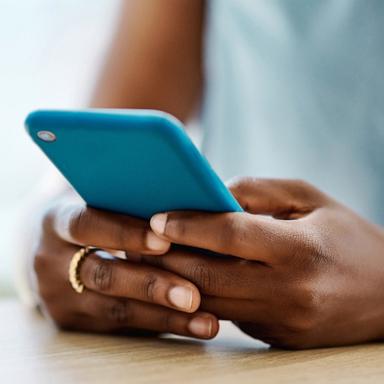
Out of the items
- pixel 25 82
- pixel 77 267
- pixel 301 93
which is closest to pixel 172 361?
pixel 77 267

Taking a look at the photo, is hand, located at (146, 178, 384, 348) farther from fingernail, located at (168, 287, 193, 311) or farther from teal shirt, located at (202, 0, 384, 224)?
teal shirt, located at (202, 0, 384, 224)

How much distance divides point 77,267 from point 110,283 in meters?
0.05

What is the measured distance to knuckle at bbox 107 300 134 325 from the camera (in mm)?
646

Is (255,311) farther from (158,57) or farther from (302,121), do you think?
(158,57)

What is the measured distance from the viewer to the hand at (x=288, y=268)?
55 cm

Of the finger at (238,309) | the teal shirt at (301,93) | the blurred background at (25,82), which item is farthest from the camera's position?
the blurred background at (25,82)

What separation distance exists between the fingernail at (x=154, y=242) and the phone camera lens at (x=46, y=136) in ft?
0.37

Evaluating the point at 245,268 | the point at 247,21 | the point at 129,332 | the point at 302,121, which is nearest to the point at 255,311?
the point at 245,268

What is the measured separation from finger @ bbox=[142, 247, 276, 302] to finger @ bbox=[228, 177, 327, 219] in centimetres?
7

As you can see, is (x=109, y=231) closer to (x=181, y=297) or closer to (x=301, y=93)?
(x=181, y=297)

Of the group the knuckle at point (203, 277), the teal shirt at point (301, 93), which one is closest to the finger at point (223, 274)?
the knuckle at point (203, 277)

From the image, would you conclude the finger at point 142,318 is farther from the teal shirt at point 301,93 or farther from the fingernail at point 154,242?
the teal shirt at point 301,93

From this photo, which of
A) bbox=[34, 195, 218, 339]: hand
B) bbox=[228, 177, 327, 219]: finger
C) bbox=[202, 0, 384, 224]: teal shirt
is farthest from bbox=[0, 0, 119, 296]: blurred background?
bbox=[228, 177, 327, 219]: finger

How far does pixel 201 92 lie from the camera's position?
1.30 m
